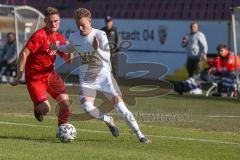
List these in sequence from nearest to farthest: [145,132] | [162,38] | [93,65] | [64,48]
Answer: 1. [93,65]
2. [64,48]
3. [145,132]
4. [162,38]

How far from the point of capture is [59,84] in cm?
1303

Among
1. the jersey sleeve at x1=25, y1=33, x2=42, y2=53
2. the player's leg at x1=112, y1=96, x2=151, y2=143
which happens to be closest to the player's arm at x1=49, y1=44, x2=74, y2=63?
the jersey sleeve at x1=25, y1=33, x2=42, y2=53

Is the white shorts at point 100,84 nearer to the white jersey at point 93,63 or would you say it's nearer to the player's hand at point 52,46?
the white jersey at point 93,63

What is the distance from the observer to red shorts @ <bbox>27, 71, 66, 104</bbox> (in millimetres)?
→ 12797

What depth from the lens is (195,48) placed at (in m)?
24.6

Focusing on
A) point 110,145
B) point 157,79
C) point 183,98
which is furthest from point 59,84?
point 157,79

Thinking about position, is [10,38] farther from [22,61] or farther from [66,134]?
[66,134]

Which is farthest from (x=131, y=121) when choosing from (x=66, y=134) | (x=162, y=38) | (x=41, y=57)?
(x=162, y=38)

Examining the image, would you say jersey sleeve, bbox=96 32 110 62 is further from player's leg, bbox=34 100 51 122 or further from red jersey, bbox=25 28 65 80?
player's leg, bbox=34 100 51 122

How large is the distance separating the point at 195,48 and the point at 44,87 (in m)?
12.3

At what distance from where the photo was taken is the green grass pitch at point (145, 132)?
10.8m

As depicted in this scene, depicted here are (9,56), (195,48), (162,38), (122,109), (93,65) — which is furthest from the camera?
(162,38)

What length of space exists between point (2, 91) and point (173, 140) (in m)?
11.9

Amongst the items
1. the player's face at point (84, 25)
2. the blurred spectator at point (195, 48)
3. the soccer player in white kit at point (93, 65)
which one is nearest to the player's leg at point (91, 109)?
the soccer player in white kit at point (93, 65)
